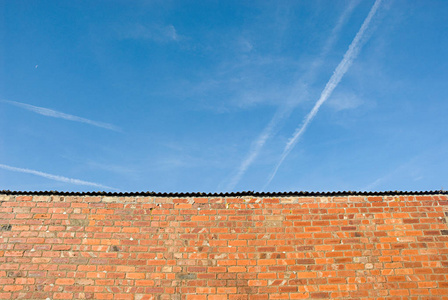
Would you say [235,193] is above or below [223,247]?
above

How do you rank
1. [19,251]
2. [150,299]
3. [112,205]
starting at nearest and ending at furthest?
[150,299] < [19,251] < [112,205]

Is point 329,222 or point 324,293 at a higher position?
point 329,222

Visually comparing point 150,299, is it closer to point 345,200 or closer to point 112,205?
point 112,205

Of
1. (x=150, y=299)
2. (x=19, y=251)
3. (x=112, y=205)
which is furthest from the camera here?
(x=112, y=205)

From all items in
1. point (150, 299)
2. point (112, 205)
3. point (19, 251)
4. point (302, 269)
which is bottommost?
point (150, 299)

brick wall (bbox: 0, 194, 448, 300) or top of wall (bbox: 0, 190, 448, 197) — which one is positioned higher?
top of wall (bbox: 0, 190, 448, 197)

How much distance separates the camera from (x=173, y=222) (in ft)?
20.1

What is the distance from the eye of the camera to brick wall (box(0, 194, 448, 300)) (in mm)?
5582

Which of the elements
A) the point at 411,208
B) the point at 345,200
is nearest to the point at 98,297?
the point at 345,200

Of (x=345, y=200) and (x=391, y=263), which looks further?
(x=345, y=200)

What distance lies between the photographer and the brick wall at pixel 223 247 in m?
5.58

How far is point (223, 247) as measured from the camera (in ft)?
19.4

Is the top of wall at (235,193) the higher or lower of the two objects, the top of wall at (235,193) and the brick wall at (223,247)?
the higher

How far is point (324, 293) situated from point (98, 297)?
3.74 m
